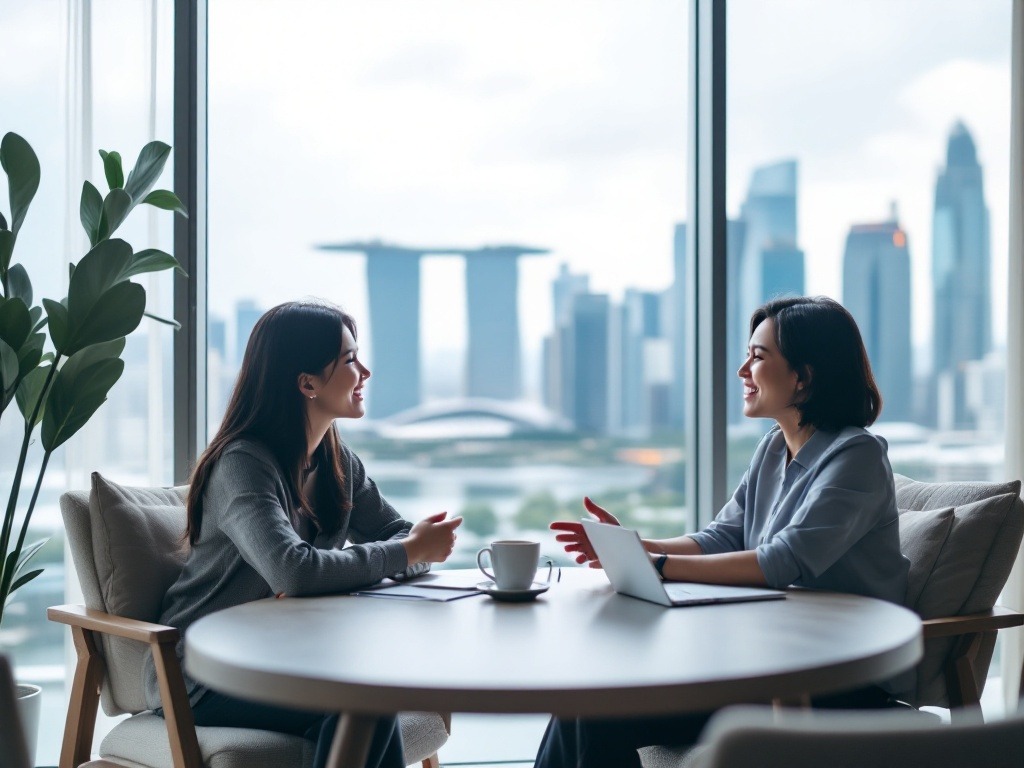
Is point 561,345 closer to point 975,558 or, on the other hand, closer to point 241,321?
point 241,321

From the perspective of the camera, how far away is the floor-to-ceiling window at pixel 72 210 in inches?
102

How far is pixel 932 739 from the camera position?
0.74 m

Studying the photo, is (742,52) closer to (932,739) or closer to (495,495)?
(495,495)

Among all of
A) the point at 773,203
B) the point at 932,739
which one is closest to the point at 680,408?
the point at 773,203

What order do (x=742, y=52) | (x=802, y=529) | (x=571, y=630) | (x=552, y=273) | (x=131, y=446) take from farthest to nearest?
1. (x=552, y=273)
2. (x=742, y=52)
3. (x=131, y=446)
4. (x=802, y=529)
5. (x=571, y=630)

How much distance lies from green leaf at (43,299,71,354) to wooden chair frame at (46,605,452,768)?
23.0 inches

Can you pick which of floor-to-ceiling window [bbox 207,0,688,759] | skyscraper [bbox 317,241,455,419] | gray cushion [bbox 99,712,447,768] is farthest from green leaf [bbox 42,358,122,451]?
skyscraper [bbox 317,241,455,419]

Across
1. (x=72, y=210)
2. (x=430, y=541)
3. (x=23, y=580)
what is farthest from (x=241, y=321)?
(x=430, y=541)

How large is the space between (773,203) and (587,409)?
1.22 m

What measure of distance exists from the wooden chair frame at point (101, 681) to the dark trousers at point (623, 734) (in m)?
0.36

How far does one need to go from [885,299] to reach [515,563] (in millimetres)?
2053

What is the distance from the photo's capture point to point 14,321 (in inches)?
83.2

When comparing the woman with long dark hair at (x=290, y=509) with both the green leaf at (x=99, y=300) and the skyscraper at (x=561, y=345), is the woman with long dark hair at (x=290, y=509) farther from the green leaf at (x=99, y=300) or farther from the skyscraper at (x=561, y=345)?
the skyscraper at (x=561, y=345)

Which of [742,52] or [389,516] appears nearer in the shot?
[389,516]
